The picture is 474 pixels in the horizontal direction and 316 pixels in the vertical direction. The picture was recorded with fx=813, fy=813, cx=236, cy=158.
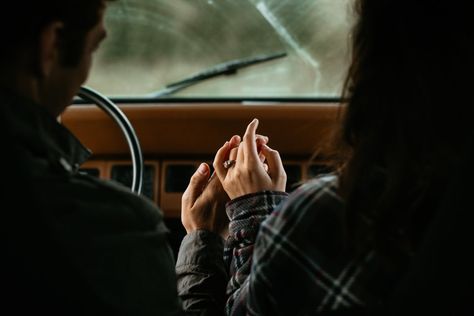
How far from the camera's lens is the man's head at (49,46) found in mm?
950

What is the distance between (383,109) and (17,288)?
1.65ft

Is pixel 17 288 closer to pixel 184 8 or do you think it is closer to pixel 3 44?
pixel 3 44

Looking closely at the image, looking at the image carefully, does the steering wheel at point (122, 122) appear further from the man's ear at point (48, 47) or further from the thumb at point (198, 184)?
the man's ear at point (48, 47)

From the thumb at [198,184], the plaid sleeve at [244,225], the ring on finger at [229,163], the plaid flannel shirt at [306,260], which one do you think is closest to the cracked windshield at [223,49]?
the thumb at [198,184]

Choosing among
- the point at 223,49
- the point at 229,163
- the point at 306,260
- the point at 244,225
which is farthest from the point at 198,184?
the point at 223,49

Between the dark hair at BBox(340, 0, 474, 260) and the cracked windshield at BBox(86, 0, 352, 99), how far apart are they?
1514mm

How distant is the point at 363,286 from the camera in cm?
102

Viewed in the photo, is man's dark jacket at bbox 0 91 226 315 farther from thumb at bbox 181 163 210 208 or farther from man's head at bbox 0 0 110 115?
thumb at bbox 181 163 210 208

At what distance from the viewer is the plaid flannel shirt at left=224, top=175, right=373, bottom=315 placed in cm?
103

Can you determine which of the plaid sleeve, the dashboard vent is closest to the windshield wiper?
the dashboard vent

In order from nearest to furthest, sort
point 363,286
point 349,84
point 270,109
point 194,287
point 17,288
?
point 17,288 < point 363,286 < point 349,84 < point 194,287 < point 270,109

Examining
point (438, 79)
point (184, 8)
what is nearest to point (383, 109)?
point (438, 79)

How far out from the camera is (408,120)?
3.38 ft

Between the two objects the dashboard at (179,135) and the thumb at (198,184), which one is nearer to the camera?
the thumb at (198,184)
